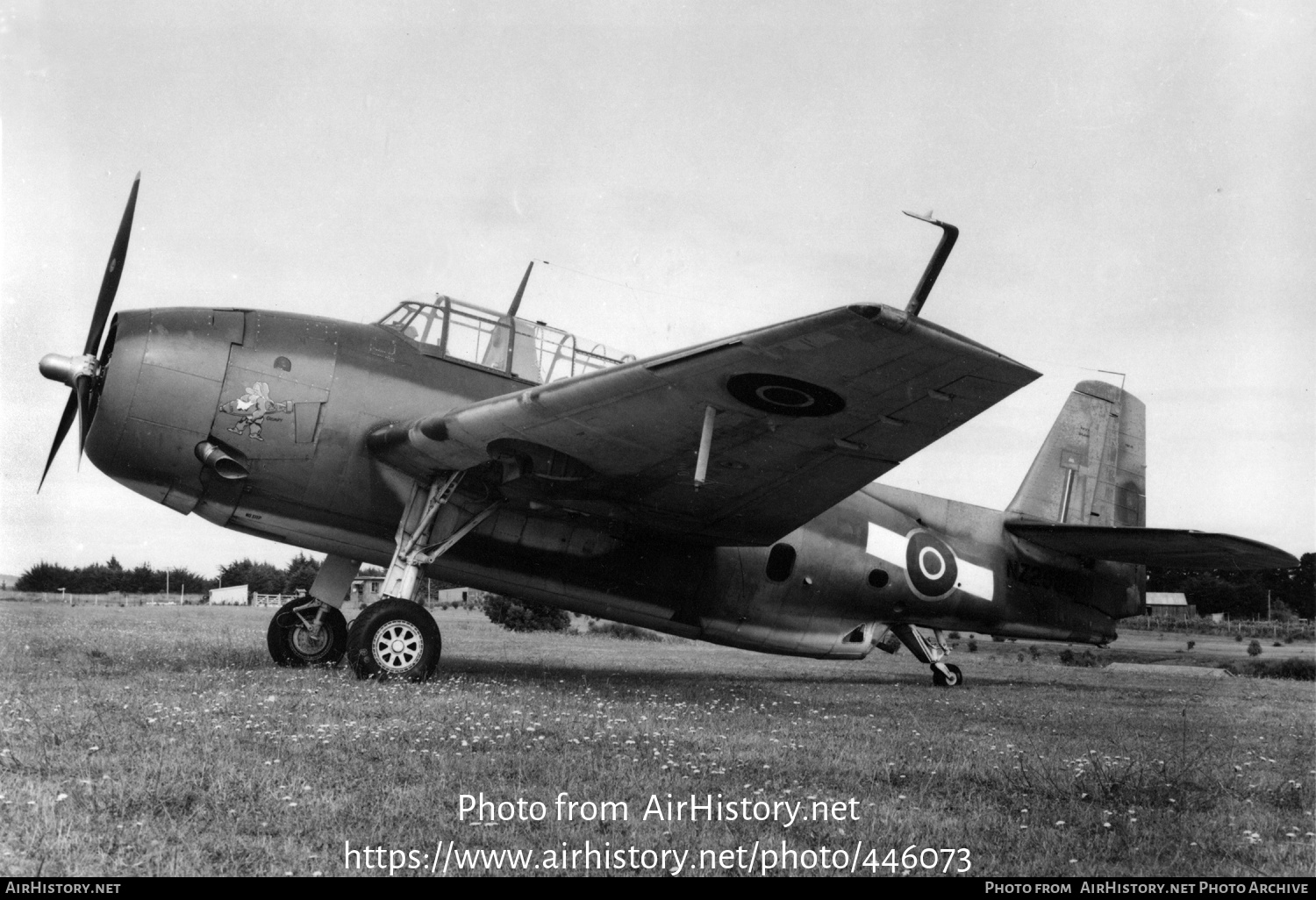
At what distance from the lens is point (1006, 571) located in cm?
1220

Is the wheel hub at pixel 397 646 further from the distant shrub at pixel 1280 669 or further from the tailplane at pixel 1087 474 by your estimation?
the distant shrub at pixel 1280 669

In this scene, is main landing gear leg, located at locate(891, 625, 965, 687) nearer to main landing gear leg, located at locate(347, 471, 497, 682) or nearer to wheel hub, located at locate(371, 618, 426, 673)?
main landing gear leg, located at locate(347, 471, 497, 682)

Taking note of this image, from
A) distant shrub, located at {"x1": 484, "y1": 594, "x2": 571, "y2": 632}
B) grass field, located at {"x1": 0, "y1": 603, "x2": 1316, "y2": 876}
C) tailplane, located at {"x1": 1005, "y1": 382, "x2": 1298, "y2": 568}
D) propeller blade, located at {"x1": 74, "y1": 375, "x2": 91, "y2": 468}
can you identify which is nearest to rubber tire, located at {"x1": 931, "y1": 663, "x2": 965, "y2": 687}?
tailplane, located at {"x1": 1005, "y1": 382, "x2": 1298, "y2": 568}

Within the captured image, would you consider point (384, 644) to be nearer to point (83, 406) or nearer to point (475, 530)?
point (475, 530)

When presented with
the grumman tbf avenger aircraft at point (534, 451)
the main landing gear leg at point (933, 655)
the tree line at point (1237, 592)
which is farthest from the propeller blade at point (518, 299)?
the tree line at point (1237, 592)

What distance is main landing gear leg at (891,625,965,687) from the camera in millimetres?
12180

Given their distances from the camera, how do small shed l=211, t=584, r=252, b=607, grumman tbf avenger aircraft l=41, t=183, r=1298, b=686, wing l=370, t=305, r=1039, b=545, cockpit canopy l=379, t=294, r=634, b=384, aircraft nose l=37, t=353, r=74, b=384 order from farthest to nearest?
small shed l=211, t=584, r=252, b=607 < cockpit canopy l=379, t=294, r=634, b=384 < aircraft nose l=37, t=353, r=74, b=384 < grumman tbf avenger aircraft l=41, t=183, r=1298, b=686 < wing l=370, t=305, r=1039, b=545

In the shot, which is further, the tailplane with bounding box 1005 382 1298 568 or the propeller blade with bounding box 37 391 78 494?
the tailplane with bounding box 1005 382 1298 568

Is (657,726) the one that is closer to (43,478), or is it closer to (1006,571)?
(43,478)

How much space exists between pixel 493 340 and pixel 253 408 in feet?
7.64

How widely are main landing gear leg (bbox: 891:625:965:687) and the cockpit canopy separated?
551 centimetres

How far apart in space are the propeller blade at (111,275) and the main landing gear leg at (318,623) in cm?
311
